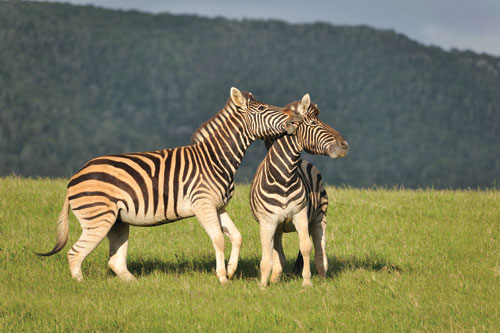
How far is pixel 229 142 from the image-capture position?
8.61 metres

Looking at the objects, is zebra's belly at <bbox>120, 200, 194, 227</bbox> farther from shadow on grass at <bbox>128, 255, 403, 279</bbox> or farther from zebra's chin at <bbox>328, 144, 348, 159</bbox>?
zebra's chin at <bbox>328, 144, 348, 159</bbox>

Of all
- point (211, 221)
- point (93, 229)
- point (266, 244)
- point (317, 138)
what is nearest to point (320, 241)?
point (266, 244)

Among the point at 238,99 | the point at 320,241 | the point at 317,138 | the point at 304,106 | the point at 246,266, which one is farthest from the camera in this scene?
the point at 246,266

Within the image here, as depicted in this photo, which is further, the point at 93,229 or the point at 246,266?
the point at 246,266

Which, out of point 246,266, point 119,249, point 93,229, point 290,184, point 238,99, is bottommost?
point 246,266

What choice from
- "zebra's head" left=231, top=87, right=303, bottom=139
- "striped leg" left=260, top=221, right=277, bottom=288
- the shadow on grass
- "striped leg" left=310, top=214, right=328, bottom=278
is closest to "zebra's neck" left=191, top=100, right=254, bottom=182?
"zebra's head" left=231, top=87, right=303, bottom=139

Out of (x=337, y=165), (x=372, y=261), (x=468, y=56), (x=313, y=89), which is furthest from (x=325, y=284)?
(x=468, y=56)

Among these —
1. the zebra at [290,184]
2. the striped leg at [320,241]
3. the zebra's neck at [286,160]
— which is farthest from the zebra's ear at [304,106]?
the striped leg at [320,241]

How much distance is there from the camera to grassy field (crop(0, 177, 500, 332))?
24.0 ft

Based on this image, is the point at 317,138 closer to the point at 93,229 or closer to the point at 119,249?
the point at 93,229

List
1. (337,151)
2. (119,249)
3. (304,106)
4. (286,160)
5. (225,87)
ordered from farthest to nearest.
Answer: (225,87)
(119,249)
(304,106)
(286,160)
(337,151)

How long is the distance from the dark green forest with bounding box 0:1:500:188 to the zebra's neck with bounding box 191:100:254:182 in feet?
197

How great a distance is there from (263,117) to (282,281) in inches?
97.6

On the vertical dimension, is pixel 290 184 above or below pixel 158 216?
above
